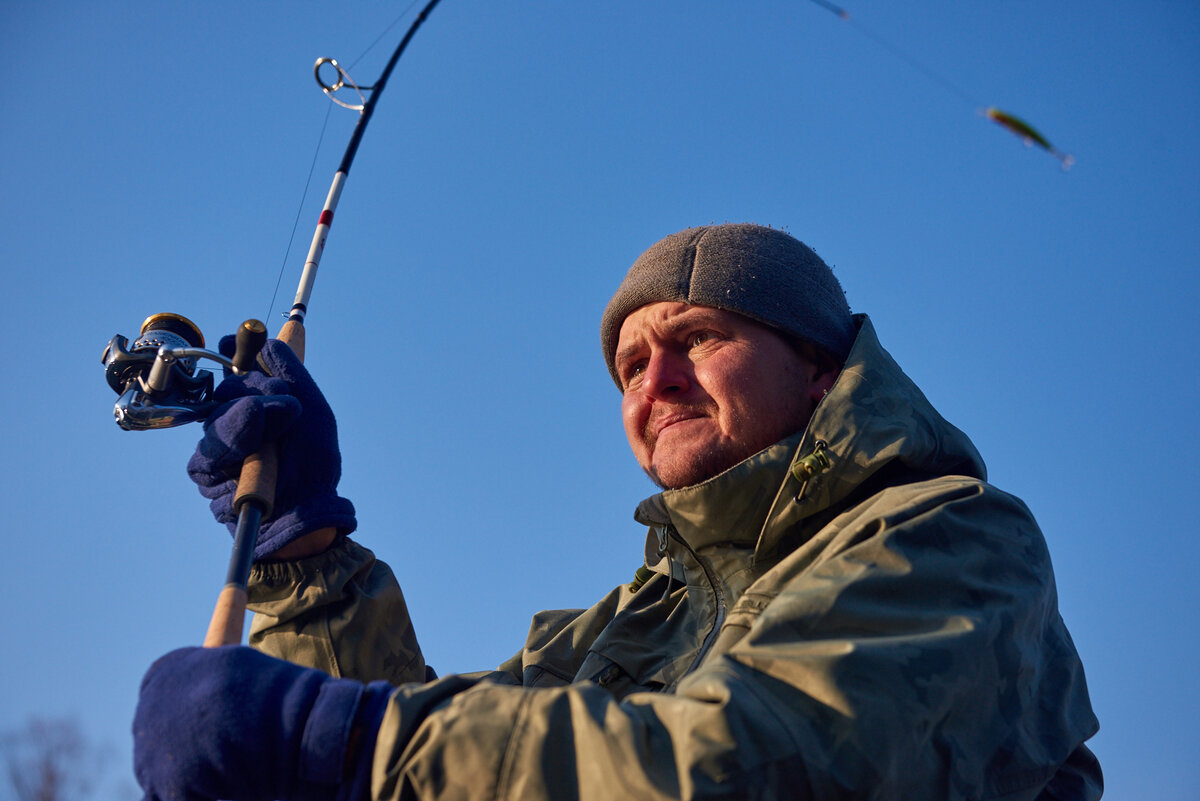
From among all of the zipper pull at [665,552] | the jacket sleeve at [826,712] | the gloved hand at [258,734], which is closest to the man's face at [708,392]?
the zipper pull at [665,552]

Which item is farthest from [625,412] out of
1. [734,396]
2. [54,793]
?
[54,793]

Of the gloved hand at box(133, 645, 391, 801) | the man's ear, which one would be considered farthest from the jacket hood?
the gloved hand at box(133, 645, 391, 801)

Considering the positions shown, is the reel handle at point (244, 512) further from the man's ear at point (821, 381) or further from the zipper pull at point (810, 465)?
the man's ear at point (821, 381)

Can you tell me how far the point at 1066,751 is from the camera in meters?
2.49

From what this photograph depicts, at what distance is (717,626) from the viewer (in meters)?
3.15

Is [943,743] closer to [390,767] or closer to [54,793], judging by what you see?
[390,767]

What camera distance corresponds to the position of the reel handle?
2.53m

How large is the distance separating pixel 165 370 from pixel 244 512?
0.67 metres

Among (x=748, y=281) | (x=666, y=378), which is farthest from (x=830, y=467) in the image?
(x=748, y=281)

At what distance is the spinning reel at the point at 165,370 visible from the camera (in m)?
3.34

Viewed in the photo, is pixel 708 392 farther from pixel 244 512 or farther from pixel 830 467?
pixel 244 512

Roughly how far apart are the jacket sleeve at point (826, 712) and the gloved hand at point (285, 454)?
5.02ft

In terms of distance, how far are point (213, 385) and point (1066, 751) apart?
112 inches

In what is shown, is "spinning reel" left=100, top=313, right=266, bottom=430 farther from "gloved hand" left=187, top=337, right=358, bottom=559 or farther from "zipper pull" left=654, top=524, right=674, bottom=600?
"zipper pull" left=654, top=524, right=674, bottom=600
